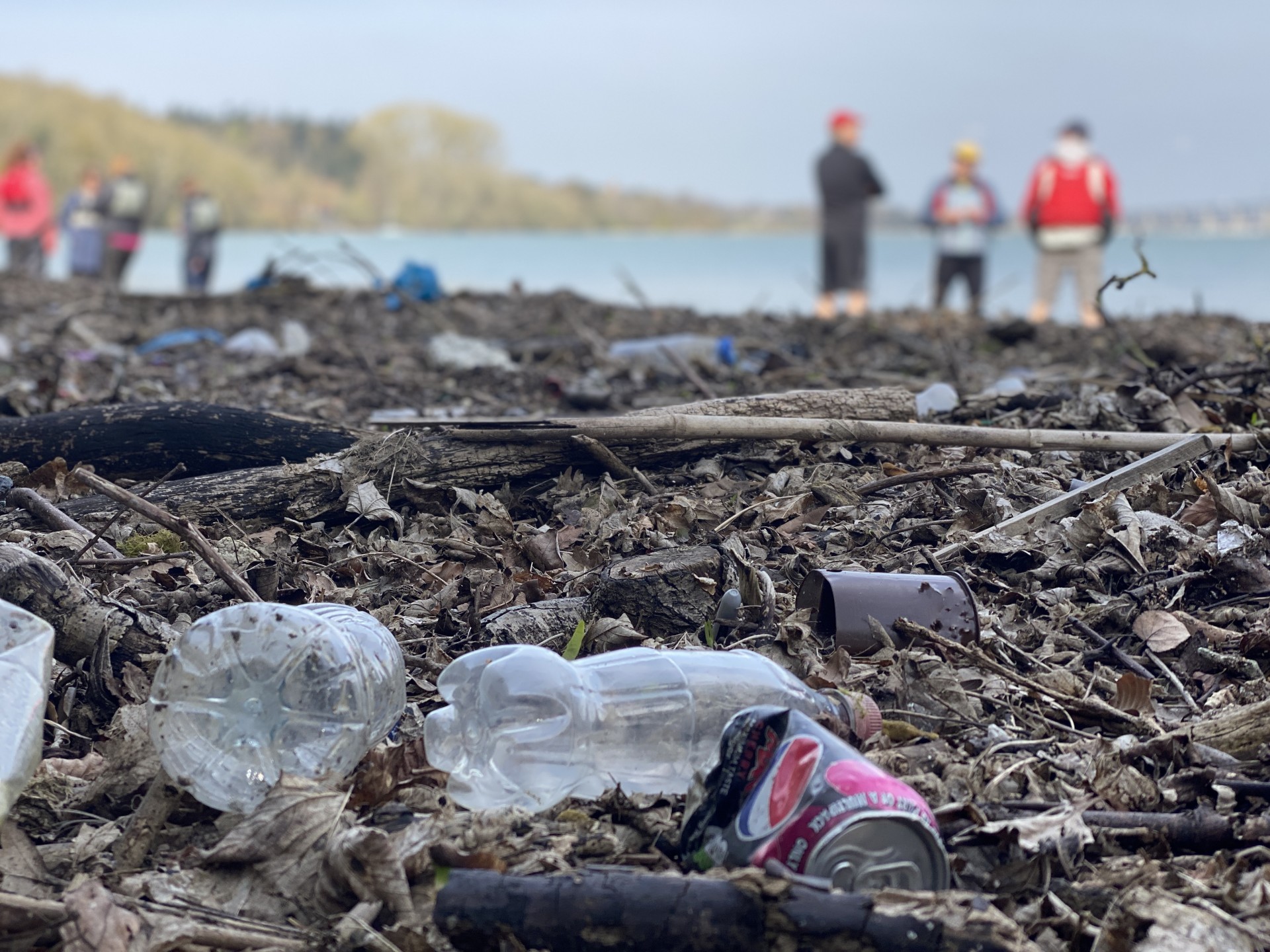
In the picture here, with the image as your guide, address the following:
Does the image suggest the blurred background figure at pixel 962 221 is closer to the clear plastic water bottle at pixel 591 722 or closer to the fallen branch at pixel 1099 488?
the fallen branch at pixel 1099 488

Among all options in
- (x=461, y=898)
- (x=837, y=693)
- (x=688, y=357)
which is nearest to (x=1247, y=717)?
(x=837, y=693)

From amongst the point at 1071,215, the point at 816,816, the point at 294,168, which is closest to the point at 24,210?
the point at 1071,215

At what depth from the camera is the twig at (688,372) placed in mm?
5121

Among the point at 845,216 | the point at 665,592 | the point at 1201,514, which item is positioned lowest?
the point at 665,592

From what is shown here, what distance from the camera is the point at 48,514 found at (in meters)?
2.99

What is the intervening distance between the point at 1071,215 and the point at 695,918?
10646 millimetres

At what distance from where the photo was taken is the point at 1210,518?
9.96 feet

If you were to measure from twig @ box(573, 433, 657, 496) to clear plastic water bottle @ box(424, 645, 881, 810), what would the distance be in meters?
1.29

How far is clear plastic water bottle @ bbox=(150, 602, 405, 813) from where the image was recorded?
1.99 meters

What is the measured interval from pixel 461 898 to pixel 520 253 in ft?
213

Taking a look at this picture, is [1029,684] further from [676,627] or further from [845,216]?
[845,216]

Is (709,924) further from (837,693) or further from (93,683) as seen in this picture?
(93,683)

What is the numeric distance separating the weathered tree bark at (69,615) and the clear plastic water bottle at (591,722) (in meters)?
0.70

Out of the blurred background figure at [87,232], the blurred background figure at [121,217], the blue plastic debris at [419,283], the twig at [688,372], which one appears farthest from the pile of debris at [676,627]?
the blurred background figure at [87,232]
